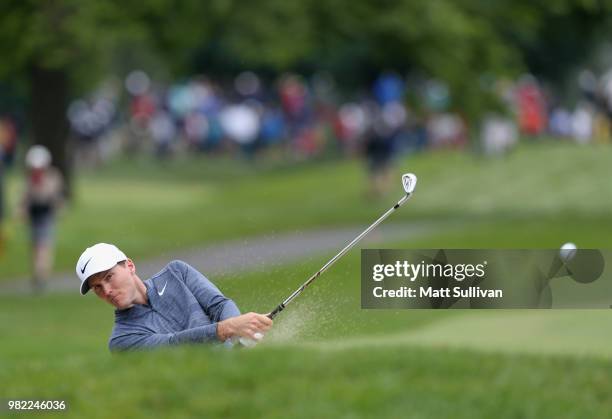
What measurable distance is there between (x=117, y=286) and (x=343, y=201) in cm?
2877

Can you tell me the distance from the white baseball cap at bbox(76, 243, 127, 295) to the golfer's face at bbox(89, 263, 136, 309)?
28 mm

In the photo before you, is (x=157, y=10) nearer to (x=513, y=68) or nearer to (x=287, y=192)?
(x=513, y=68)

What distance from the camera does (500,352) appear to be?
9.58 meters

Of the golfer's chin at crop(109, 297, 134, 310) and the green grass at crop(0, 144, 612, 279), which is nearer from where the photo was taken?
the golfer's chin at crop(109, 297, 134, 310)

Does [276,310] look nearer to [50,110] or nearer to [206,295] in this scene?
[206,295]

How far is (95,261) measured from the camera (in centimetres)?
610

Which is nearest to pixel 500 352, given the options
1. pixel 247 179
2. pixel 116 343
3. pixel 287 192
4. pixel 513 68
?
pixel 116 343

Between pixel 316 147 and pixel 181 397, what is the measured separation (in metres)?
46.1

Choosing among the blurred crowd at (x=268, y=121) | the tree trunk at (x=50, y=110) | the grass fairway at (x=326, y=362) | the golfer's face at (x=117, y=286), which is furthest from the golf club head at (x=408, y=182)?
the blurred crowd at (x=268, y=121)

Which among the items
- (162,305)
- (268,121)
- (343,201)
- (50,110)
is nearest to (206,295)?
(162,305)

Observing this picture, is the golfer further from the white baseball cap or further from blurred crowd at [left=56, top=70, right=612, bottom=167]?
blurred crowd at [left=56, top=70, right=612, bottom=167]

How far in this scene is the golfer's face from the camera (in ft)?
20.1

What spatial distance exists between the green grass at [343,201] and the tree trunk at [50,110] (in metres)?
1.52

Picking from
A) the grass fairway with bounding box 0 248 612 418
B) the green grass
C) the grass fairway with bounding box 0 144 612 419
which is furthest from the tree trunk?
the grass fairway with bounding box 0 248 612 418
